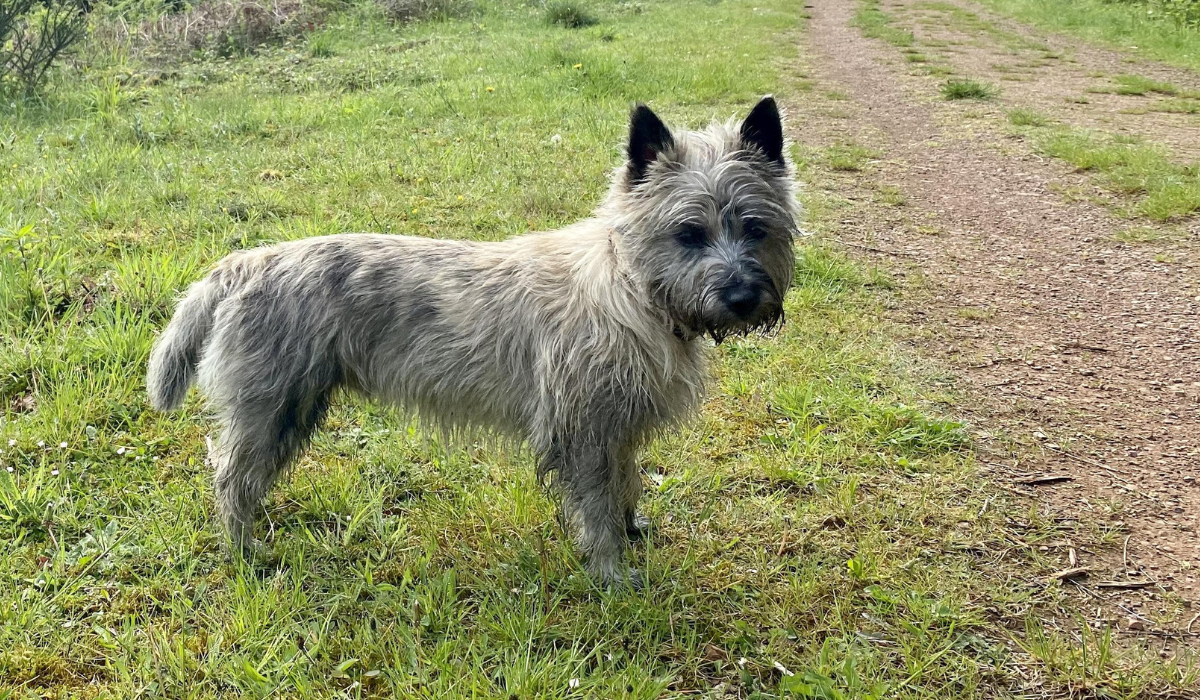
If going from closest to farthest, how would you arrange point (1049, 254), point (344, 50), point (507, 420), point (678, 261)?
point (678, 261)
point (507, 420)
point (1049, 254)
point (344, 50)

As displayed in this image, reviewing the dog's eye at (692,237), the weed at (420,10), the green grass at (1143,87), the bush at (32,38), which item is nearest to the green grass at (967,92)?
the green grass at (1143,87)

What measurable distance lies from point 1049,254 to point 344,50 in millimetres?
11697

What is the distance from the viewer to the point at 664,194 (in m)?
2.80

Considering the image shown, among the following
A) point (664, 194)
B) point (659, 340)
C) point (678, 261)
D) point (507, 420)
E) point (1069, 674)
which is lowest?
point (1069, 674)

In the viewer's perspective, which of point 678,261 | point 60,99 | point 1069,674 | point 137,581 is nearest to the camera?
point 1069,674

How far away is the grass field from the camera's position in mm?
2572

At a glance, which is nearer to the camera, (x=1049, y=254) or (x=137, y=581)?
(x=137, y=581)

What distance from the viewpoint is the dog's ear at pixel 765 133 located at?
292 cm

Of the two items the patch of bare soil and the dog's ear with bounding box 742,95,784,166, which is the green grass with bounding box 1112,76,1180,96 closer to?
the patch of bare soil

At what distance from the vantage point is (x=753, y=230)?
283 cm

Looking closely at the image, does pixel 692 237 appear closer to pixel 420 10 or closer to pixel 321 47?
pixel 321 47

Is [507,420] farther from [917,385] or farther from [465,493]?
[917,385]

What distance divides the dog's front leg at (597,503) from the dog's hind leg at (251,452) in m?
1.11

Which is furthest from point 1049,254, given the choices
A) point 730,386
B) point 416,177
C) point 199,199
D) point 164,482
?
point 199,199
